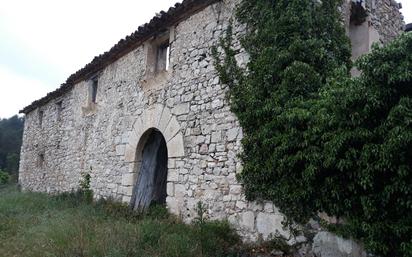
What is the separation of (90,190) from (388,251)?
287 inches

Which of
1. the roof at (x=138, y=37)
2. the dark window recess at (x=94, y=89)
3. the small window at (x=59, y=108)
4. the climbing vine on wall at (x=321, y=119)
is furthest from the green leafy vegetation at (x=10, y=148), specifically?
the climbing vine on wall at (x=321, y=119)

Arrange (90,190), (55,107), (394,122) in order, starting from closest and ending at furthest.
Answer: (394,122)
(90,190)
(55,107)

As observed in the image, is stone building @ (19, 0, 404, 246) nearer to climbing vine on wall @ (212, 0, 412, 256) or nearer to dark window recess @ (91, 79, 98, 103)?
dark window recess @ (91, 79, 98, 103)

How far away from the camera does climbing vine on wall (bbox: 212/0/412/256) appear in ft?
10.1

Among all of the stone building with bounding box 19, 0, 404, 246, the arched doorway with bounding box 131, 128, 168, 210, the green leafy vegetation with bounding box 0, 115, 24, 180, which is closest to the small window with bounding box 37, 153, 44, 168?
the stone building with bounding box 19, 0, 404, 246

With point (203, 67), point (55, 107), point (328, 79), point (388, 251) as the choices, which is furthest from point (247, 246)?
point (55, 107)

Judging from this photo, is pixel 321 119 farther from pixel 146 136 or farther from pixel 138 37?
pixel 138 37

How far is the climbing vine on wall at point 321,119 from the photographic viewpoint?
3.09m

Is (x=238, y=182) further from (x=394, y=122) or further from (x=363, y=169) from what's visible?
(x=394, y=122)

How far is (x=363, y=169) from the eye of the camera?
3.26 metres

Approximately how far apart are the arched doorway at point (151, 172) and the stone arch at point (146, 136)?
85 millimetres

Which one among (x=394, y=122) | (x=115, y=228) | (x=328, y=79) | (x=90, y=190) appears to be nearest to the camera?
(x=394, y=122)

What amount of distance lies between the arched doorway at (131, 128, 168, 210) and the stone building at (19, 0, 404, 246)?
0.02 meters

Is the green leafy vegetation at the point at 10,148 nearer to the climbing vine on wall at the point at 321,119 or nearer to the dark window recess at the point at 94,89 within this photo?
the dark window recess at the point at 94,89
